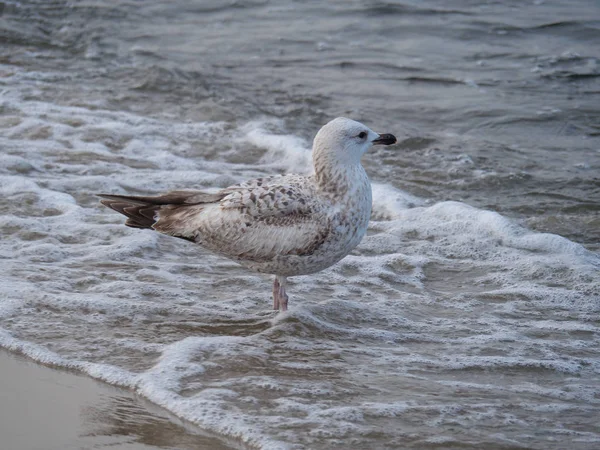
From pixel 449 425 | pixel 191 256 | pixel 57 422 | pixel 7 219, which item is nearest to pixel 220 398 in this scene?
pixel 57 422

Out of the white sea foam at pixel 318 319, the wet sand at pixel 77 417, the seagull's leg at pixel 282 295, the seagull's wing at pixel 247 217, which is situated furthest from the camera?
the seagull's leg at pixel 282 295

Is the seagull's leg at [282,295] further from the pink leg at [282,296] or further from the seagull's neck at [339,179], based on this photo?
the seagull's neck at [339,179]

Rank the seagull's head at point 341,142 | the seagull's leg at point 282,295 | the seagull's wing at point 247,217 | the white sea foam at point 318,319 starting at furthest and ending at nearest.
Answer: the seagull's leg at point 282,295
the seagull's head at point 341,142
the seagull's wing at point 247,217
the white sea foam at point 318,319

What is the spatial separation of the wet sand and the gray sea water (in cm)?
10

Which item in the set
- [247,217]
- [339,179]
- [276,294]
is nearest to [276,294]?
[276,294]

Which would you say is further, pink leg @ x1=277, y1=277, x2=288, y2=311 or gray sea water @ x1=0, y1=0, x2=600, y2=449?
pink leg @ x1=277, y1=277, x2=288, y2=311

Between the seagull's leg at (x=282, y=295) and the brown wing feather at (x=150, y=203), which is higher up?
the brown wing feather at (x=150, y=203)

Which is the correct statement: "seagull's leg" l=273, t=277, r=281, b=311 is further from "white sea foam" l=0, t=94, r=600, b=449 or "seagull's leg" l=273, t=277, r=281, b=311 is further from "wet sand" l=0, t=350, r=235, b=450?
"wet sand" l=0, t=350, r=235, b=450

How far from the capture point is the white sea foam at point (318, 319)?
182 inches

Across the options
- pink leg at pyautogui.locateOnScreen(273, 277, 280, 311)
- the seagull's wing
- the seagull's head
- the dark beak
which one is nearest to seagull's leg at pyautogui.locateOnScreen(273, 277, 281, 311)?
pink leg at pyautogui.locateOnScreen(273, 277, 280, 311)

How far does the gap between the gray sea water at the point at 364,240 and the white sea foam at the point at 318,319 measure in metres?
0.02

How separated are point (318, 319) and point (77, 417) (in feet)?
5.85

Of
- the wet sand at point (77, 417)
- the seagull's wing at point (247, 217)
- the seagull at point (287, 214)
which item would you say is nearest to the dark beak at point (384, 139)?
the seagull at point (287, 214)

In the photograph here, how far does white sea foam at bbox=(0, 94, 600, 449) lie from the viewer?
4633 millimetres
